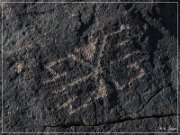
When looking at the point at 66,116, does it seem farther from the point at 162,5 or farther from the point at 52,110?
the point at 162,5

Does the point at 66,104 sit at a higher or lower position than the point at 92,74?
lower

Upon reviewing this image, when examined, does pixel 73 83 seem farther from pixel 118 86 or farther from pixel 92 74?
pixel 118 86

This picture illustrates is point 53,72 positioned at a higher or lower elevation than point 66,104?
higher

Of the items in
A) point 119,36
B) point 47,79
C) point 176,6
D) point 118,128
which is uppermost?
point 176,6

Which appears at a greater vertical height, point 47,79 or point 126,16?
point 126,16

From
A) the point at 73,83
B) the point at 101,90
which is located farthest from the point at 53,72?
the point at 101,90

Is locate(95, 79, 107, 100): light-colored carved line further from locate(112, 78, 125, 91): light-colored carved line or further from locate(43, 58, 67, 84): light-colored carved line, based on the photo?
locate(43, 58, 67, 84): light-colored carved line

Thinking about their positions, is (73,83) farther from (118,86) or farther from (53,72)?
(118,86)

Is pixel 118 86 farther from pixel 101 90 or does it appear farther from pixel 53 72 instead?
pixel 53 72

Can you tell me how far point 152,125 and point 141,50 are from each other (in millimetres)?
364

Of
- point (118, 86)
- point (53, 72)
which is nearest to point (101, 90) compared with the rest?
point (118, 86)

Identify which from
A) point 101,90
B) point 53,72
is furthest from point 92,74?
point 53,72

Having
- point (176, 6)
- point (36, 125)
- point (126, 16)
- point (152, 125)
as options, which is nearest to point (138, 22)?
point (126, 16)

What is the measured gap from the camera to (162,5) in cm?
284
